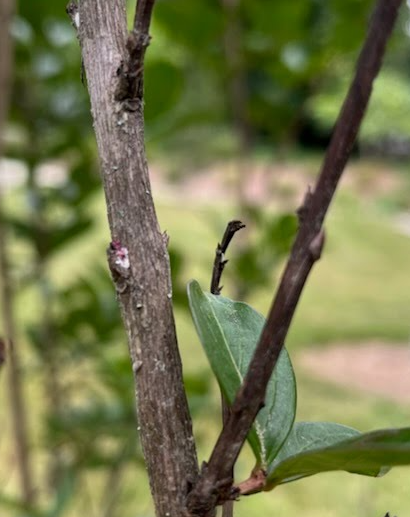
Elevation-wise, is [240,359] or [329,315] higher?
[240,359]

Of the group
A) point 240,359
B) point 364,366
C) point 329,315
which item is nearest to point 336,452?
point 240,359

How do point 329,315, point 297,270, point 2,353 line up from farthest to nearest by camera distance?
point 329,315 < point 2,353 < point 297,270

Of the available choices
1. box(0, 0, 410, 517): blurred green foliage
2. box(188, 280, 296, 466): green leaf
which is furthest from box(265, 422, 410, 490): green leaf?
box(0, 0, 410, 517): blurred green foliage

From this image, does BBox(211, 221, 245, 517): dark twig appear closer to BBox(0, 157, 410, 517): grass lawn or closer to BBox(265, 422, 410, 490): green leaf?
BBox(265, 422, 410, 490): green leaf

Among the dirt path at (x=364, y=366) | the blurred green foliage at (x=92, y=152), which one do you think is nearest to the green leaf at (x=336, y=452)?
the blurred green foliage at (x=92, y=152)

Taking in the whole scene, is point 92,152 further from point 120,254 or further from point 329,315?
point 329,315

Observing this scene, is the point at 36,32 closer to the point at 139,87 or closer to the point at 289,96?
the point at 289,96

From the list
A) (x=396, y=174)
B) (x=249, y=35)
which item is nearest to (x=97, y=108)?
(x=249, y=35)
